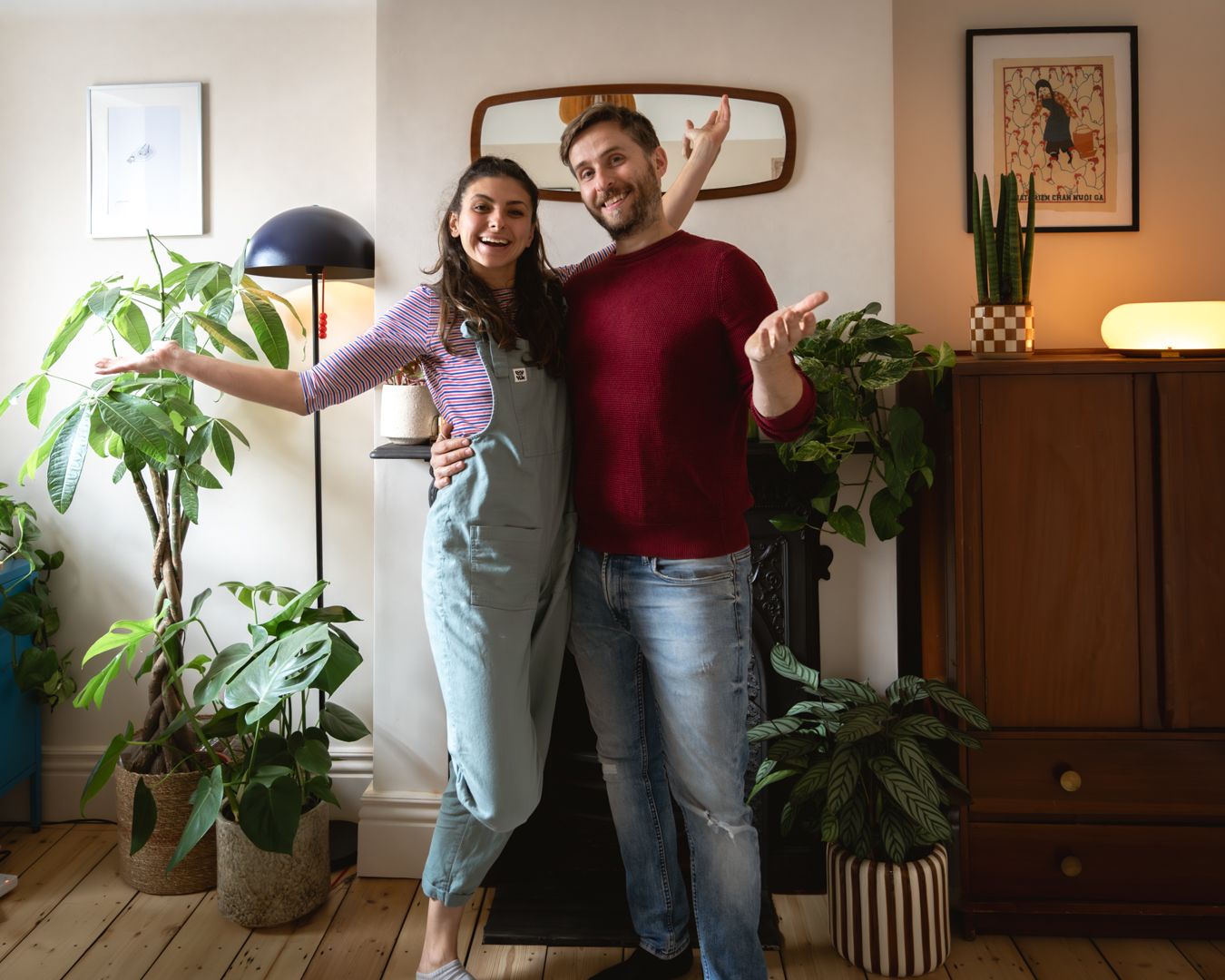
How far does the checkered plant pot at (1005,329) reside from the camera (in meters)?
2.23

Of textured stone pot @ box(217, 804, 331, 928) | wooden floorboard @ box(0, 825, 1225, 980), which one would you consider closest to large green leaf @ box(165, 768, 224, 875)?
textured stone pot @ box(217, 804, 331, 928)

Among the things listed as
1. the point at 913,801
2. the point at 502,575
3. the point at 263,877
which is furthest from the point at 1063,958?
the point at 263,877

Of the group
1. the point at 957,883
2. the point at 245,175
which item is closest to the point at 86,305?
the point at 245,175

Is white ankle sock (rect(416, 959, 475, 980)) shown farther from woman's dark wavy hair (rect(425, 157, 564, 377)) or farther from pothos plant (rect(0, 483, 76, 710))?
pothos plant (rect(0, 483, 76, 710))

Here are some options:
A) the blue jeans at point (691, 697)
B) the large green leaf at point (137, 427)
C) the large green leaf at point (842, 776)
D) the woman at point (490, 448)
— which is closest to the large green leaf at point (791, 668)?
the large green leaf at point (842, 776)

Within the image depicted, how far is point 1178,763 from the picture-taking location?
6.98 feet

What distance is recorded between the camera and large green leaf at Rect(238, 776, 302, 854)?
6.66 ft

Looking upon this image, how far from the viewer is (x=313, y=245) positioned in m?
2.29

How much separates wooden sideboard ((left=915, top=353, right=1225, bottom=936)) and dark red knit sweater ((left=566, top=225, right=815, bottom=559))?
75 cm

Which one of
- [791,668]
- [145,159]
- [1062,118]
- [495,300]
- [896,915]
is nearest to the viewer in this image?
[495,300]

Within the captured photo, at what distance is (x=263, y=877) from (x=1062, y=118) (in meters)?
2.73

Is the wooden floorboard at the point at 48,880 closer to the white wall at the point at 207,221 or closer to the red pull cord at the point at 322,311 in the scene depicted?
the white wall at the point at 207,221

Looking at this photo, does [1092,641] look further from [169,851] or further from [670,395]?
[169,851]

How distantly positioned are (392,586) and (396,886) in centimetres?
74
